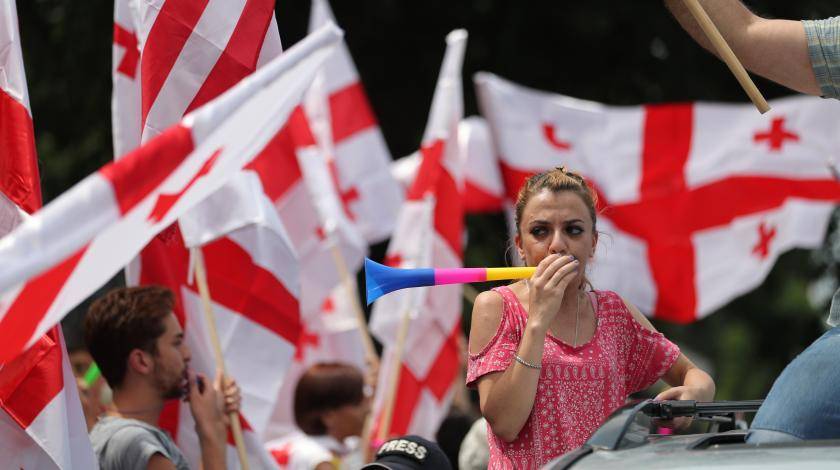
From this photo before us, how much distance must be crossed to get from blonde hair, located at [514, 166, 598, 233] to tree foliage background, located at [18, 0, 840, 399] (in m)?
7.70

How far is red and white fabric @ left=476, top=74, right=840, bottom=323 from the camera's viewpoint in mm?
8781

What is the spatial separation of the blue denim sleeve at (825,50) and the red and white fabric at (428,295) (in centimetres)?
423

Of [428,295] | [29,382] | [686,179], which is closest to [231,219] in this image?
[29,382]

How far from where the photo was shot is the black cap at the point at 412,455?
3373 mm

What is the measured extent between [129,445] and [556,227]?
65.9 inches

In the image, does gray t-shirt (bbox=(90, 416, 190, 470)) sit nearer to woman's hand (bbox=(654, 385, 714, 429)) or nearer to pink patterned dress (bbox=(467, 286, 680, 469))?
pink patterned dress (bbox=(467, 286, 680, 469))

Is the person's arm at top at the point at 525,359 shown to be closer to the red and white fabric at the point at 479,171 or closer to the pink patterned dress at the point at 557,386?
the pink patterned dress at the point at 557,386

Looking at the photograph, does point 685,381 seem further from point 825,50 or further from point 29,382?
point 29,382

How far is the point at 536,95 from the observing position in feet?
29.6

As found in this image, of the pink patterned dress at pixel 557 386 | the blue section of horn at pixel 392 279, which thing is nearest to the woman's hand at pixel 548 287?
the pink patterned dress at pixel 557 386

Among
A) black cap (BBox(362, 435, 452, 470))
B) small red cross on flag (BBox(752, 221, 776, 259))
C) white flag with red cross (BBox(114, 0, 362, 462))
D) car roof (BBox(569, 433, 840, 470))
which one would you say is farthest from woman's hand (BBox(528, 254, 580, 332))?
small red cross on flag (BBox(752, 221, 776, 259))

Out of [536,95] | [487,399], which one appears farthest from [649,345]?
[536,95]

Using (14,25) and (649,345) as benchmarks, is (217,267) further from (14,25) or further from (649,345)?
(649,345)

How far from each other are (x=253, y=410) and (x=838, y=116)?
487 cm
